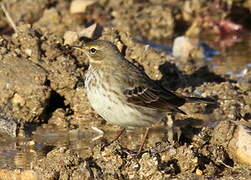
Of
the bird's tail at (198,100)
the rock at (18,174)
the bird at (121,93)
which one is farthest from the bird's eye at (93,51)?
the rock at (18,174)

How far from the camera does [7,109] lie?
8961mm

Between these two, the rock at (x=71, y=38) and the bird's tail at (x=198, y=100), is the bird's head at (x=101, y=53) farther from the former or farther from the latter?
the rock at (x=71, y=38)

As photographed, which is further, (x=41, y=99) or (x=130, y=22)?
(x=130, y=22)

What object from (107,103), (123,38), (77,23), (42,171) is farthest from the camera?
(77,23)

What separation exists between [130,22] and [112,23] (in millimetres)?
387

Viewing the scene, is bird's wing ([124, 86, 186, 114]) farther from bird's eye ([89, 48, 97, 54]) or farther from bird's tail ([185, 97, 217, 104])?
bird's eye ([89, 48, 97, 54])

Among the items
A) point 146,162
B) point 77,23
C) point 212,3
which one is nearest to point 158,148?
point 146,162

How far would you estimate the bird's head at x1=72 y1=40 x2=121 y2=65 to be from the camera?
26.9ft

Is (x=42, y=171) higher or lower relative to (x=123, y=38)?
lower

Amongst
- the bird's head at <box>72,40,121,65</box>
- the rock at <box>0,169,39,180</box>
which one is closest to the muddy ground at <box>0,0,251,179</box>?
the rock at <box>0,169,39,180</box>

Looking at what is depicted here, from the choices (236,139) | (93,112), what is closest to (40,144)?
(93,112)

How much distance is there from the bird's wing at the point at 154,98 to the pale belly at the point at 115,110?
0.33 ft

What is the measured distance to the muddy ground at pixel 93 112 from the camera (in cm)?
703

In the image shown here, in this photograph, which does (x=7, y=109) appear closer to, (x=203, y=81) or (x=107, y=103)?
(x=107, y=103)
